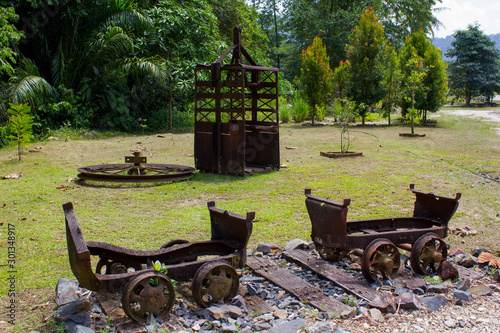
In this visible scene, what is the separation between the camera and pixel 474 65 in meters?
38.9

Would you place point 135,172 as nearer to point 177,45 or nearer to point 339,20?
point 177,45

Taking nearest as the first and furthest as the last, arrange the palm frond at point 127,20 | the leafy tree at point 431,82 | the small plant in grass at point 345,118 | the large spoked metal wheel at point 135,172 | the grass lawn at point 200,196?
the grass lawn at point 200,196 → the large spoked metal wheel at point 135,172 → the small plant in grass at point 345,118 → the palm frond at point 127,20 → the leafy tree at point 431,82

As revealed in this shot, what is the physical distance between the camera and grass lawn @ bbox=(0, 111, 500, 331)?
494cm

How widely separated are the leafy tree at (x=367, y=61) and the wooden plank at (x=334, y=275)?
16.4m

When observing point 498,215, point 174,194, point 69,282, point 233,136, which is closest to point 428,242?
point 498,215

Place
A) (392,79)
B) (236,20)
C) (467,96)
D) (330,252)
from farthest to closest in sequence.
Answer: (467,96) < (236,20) < (392,79) < (330,252)

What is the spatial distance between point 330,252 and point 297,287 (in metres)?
0.66

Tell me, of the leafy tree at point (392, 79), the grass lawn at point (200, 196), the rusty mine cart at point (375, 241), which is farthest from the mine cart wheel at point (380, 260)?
the leafy tree at point (392, 79)

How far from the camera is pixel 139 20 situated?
56.9ft

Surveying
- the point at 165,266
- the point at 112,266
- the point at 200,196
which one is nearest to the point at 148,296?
the point at 165,266

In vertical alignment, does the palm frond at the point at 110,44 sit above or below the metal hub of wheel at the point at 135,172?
above

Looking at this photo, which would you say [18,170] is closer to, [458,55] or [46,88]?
[46,88]

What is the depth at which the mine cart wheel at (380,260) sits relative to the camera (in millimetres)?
3793

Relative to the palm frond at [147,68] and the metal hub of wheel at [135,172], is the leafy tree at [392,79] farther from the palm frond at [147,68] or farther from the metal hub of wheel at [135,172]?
the metal hub of wheel at [135,172]
